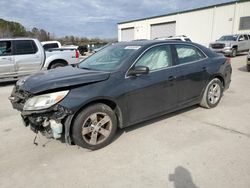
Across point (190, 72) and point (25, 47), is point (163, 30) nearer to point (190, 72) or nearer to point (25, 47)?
point (25, 47)

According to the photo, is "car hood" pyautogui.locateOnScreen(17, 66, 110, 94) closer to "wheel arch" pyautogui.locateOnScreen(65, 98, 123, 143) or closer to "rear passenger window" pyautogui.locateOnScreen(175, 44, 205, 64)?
"wheel arch" pyautogui.locateOnScreen(65, 98, 123, 143)

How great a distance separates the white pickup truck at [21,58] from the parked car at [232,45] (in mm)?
14313

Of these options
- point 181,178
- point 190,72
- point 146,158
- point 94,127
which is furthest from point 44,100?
point 190,72

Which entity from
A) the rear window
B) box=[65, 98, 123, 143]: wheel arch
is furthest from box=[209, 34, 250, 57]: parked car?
box=[65, 98, 123, 143]: wheel arch

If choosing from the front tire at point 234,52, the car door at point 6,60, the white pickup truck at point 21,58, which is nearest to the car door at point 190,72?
the white pickup truck at point 21,58

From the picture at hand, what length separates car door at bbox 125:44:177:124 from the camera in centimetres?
388

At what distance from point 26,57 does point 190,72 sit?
6766 millimetres

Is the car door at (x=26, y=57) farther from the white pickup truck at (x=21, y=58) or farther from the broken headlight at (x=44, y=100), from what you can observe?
the broken headlight at (x=44, y=100)

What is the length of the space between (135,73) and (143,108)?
0.65 metres

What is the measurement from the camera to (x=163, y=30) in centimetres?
3631

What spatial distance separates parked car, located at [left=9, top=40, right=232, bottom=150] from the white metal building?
24.6 m

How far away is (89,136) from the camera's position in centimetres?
358

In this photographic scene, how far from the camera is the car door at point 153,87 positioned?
3.88 meters

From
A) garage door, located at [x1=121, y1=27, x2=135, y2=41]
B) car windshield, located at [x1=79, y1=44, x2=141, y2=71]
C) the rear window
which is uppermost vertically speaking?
garage door, located at [x1=121, y1=27, x2=135, y2=41]
